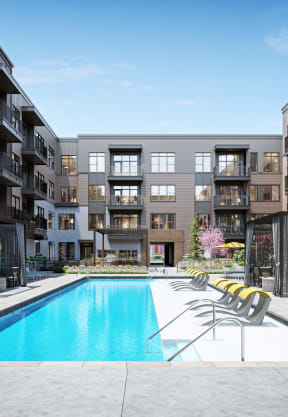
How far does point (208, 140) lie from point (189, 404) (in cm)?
3873

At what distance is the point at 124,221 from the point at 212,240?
8846mm

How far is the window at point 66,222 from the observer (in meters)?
40.6

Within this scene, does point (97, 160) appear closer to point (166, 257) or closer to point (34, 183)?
point (34, 183)

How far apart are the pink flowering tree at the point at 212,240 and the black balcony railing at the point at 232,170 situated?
19.0ft

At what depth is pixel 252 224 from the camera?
17375mm

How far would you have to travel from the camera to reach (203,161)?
41.2 m

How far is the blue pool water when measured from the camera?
312 inches

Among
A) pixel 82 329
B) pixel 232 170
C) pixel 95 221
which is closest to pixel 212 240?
pixel 232 170

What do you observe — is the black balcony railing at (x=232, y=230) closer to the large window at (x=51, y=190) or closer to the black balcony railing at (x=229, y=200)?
the black balcony railing at (x=229, y=200)

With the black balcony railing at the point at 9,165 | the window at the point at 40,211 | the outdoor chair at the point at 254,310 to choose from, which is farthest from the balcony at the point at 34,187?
the outdoor chair at the point at 254,310

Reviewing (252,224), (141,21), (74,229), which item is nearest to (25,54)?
(141,21)

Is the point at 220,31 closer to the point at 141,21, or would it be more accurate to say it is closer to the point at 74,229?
the point at 141,21

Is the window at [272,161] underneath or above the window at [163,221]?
above

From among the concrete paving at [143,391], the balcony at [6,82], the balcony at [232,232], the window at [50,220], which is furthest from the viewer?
the balcony at [232,232]
